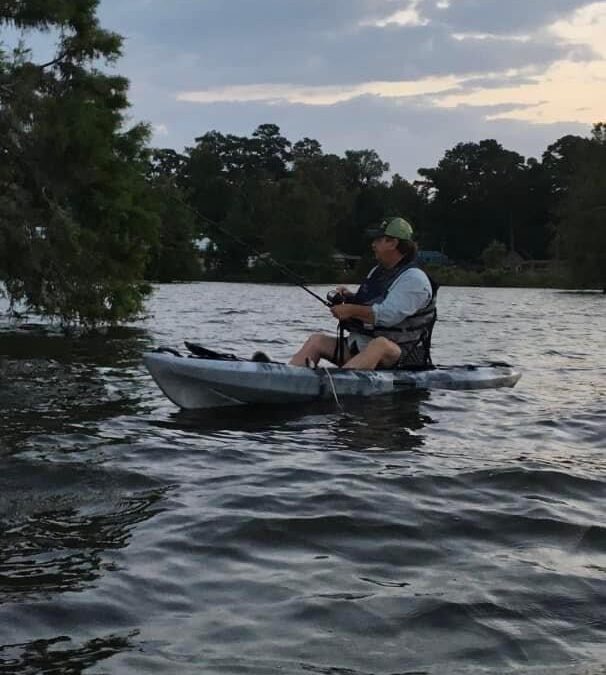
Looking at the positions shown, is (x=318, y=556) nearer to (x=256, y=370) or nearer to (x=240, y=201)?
(x=256, y=370)

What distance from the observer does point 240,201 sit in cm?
11469

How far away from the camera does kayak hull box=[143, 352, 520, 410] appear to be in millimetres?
8320

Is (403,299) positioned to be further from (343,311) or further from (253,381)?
(253,381)

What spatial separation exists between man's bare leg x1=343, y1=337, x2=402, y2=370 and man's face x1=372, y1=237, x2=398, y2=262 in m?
0.89

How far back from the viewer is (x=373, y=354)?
30.6 ft

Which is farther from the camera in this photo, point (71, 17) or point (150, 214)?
point (150, 214)

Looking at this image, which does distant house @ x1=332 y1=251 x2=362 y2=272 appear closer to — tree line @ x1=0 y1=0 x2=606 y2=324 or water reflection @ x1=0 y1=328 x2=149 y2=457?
tree line @ x1=0 y1=0 x2=606 y2=324

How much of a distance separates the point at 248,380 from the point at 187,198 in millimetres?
57138

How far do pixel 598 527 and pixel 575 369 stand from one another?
8.62m

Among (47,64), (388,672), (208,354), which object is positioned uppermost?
(47,64)

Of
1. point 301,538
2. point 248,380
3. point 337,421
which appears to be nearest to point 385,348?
point 337,421

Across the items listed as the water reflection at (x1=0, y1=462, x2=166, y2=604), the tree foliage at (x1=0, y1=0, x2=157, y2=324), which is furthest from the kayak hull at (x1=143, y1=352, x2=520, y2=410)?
the tree foliage at (x1=0, y1=0, x2=157, y2=324)

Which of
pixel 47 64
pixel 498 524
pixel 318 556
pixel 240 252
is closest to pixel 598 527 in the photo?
pixel 498 524

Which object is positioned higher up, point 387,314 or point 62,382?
point 387,314
